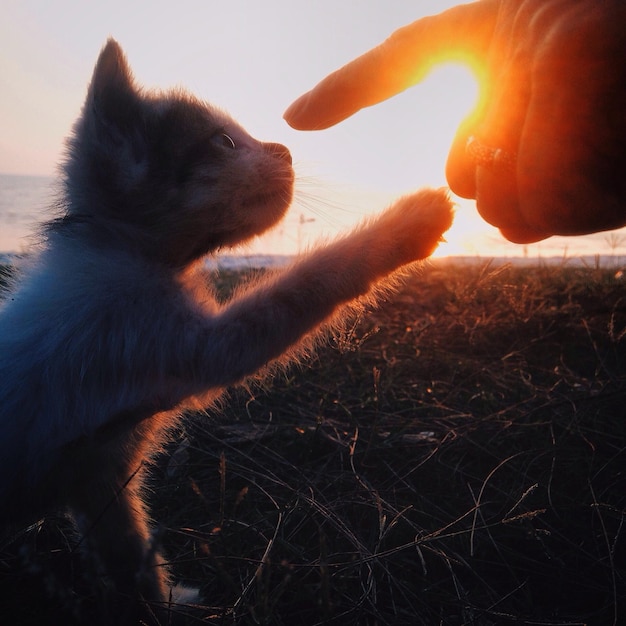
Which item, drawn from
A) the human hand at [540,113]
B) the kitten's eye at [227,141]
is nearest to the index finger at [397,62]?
the human hand at [540,113]

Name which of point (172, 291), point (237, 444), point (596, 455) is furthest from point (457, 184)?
point (237, 444)

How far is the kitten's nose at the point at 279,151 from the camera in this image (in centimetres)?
204

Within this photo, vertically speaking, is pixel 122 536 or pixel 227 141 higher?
pixel 227 141

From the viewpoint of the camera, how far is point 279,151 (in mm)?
2053

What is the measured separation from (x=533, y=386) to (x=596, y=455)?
580mm

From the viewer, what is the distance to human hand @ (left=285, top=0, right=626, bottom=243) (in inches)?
43.7

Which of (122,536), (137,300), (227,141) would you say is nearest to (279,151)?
(227,141)

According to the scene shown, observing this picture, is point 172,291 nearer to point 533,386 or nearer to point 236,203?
point 236,203

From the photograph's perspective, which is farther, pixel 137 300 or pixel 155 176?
pixel 155 176

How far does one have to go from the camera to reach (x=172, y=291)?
5.37 feet

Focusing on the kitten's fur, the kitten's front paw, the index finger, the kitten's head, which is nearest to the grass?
the kitten's fur

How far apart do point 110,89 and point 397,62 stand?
102 centimetres

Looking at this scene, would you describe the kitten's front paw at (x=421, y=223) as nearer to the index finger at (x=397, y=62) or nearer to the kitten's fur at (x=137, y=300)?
the kitten's fur at (x=137, y=300)

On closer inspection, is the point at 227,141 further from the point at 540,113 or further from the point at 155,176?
the point at 540,113
